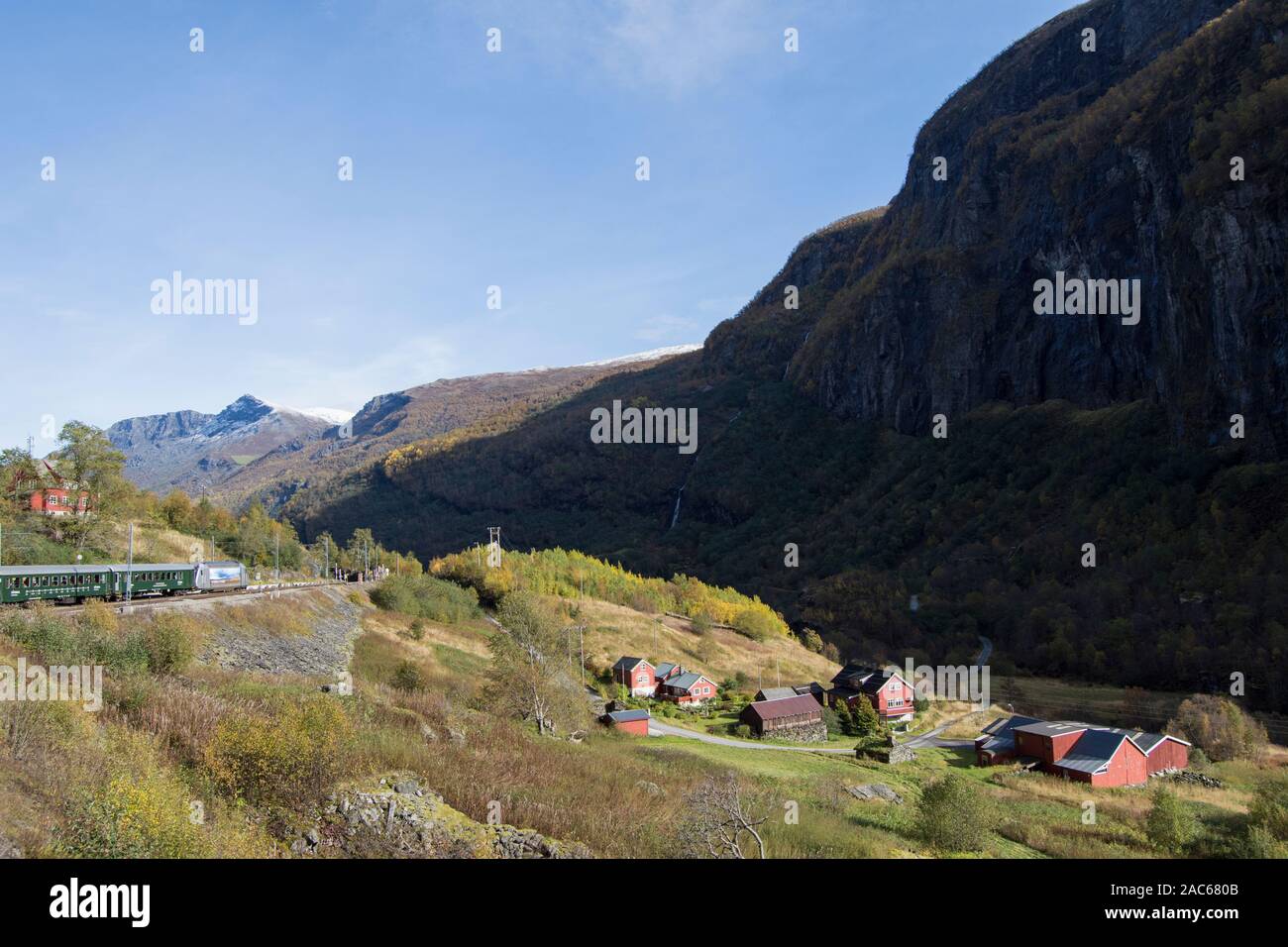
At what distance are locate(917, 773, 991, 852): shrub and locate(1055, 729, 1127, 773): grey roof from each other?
2381 cm

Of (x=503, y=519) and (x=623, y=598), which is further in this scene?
(x=503, y=519)

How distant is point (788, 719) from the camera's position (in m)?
52.4

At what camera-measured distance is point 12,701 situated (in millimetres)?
12008

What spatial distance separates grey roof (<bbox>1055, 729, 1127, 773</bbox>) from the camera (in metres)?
41.7

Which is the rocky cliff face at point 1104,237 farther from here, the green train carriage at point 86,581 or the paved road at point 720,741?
the green train carriage at point 86,581

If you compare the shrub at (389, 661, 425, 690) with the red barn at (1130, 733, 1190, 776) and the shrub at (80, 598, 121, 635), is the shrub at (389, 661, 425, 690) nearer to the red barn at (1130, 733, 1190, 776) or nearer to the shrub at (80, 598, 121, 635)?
the shrub at (80, 598, 121, 635)

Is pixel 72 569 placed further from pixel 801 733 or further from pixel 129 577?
pixel 801 733

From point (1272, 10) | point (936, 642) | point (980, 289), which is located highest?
point (1272, 10)

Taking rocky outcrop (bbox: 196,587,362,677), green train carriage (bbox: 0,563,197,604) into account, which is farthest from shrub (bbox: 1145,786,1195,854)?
green train carriage (bbox: 0,563,197,604)

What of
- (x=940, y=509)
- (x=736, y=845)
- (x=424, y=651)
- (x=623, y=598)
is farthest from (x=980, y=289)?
(x=736, y=845)

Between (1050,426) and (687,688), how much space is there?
9676 cm

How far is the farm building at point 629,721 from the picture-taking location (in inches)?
1680
